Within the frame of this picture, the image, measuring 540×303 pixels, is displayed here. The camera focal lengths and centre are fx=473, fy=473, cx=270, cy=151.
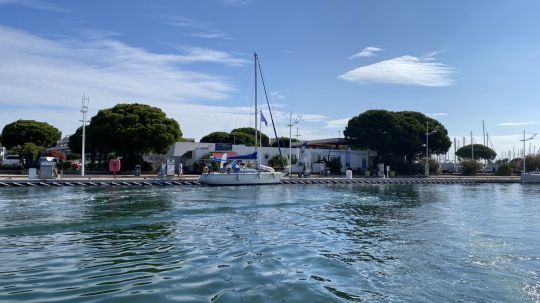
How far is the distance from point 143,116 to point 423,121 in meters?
50.7

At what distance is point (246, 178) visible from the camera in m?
47.7

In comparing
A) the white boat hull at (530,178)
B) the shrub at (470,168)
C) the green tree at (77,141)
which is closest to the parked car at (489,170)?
the shrub at (470,168)

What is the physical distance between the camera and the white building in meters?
63.8

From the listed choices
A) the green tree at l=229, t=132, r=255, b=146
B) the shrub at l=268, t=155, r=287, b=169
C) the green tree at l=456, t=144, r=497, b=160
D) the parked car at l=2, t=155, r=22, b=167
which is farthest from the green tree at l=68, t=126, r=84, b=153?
the green tree at l=456, t=144, r=497, b=160

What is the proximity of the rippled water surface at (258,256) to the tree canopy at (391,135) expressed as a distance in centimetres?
5400

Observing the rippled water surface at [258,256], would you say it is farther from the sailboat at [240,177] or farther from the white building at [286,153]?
the white building at [286,153]

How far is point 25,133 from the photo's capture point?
6625 centimetres

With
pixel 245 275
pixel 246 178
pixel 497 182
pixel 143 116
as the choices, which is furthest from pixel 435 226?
pixel 497 182

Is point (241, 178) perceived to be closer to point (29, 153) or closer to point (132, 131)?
point (132, 131)

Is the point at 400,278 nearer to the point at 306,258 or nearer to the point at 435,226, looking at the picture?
the point at 306,258

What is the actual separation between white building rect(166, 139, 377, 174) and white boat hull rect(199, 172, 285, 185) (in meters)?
6.01

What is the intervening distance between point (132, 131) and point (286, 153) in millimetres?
24994

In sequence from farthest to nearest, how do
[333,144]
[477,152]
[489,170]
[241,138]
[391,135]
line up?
[477,152], [489,170], [333,144], [241,138], [391,135]

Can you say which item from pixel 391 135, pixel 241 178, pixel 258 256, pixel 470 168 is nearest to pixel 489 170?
pixel 470 168
